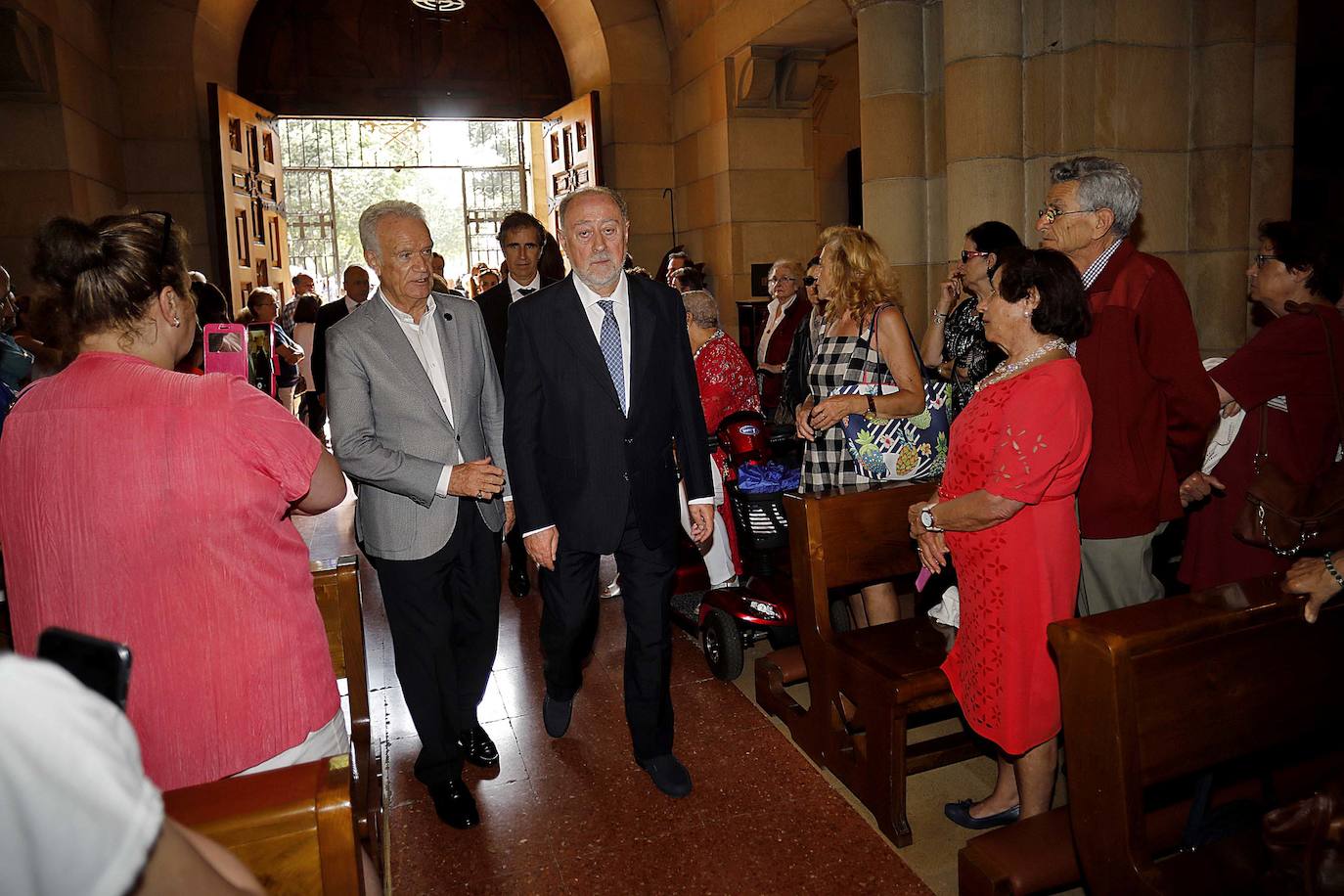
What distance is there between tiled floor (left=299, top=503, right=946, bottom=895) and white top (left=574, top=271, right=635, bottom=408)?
128cm

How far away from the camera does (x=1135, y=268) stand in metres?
2.52

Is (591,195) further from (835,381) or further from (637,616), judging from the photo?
(637,616)

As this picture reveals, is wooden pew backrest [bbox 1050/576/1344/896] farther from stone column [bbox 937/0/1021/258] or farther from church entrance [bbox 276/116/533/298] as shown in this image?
church entrance [bbox 276/116/533/298]

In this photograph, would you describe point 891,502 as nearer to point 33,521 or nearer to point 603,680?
point 603,680

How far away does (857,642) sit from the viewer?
9.54 feet

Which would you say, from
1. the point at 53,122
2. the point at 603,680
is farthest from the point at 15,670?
the point at 53,122

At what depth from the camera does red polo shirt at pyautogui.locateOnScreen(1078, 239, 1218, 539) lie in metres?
2.46

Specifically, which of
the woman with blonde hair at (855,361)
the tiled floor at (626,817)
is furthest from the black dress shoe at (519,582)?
the woman with blonde hair at (855,361)

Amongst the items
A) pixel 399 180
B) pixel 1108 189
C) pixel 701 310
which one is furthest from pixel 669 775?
pixel 399 180

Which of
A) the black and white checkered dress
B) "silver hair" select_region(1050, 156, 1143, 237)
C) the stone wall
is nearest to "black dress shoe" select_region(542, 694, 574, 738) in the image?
the black and white checkered dress

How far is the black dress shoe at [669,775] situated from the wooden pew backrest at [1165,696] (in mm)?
1322

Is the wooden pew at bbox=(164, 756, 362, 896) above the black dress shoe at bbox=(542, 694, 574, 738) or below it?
above

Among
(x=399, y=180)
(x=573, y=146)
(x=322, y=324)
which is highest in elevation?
(x=399, y=180)

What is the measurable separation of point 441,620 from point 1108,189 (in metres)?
2.35
